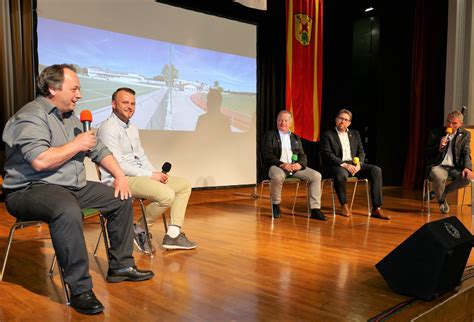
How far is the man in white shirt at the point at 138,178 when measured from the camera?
9.33 feet

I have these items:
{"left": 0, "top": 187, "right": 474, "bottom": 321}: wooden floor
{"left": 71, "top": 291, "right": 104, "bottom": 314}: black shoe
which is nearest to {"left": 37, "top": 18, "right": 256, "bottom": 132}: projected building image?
{"left": 0, "top": 187, "right": 474, "bottom": 321}: wooden floor

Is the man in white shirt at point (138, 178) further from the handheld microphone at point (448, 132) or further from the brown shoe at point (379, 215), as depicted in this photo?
the handheld microphone at point (448, 132)

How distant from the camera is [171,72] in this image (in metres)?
5.25

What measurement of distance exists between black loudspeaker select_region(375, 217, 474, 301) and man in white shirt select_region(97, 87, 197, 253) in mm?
1440

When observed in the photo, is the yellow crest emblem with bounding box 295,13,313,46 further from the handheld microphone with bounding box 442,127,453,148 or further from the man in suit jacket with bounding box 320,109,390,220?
the handheld microphone with bounding box 442,127,453,148

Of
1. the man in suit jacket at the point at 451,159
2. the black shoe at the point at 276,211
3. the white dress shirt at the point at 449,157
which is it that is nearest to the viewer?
the black shoe at the point at 276,211

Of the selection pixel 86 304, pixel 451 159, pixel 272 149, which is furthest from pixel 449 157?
pixel 86 304

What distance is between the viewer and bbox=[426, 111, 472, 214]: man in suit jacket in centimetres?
449

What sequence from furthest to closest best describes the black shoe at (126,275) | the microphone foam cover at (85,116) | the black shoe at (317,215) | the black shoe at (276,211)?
the black shoe at (276,211) < the black shoe at (317,215) < the black shoe at (126,275) < the microphone foam cover at (85,116)

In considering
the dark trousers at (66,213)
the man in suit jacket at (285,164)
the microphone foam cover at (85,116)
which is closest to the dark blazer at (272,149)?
the man in suit jacket at (285,164)

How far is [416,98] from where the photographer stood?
7078 millimetres

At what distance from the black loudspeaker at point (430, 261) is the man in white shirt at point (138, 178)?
56.7 inches

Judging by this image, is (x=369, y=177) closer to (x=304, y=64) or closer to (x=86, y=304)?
(x=304, y=64)

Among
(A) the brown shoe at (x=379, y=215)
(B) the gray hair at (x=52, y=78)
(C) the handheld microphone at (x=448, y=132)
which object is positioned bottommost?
(A) the brown shoe at (x=379, y=215)
